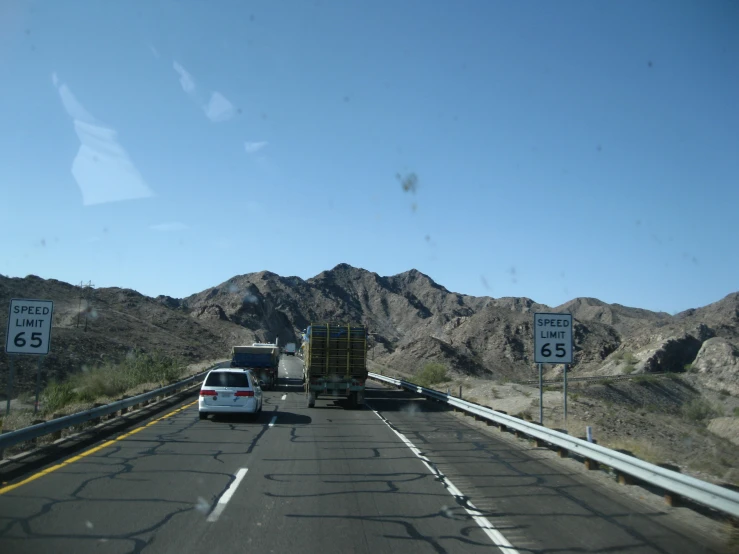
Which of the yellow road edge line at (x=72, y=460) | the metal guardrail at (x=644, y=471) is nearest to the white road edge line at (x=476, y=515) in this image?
the metal guardrail at (x=644, y=471)

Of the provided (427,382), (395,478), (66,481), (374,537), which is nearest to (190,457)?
(66,481)

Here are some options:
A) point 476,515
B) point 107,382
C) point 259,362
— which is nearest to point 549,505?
point 476,515

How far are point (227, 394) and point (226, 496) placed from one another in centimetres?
993

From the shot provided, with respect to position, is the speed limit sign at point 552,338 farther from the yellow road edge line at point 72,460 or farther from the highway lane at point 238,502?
the yellow road edge line at point 72,460

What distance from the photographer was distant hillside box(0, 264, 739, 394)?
62.7 meters

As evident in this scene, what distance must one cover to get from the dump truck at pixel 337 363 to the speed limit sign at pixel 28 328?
424 inches

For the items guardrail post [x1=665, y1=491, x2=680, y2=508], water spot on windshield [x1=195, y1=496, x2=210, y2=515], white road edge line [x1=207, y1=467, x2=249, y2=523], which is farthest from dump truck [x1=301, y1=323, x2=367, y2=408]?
guardrail post [x1=665, y1=491, x2=680, y2=508]

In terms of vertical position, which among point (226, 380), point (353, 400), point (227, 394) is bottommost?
point (353, 400)

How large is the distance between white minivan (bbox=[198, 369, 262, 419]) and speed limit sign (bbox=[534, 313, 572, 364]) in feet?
27.8

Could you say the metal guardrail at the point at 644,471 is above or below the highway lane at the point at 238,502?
above

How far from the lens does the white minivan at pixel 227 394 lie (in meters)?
18.9

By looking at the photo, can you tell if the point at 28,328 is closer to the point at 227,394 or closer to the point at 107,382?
the point at 227,394

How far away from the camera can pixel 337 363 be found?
25.7 m

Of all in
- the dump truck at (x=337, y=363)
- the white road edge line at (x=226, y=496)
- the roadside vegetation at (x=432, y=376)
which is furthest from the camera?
the roadside vegetation at (x=432, y=376)
